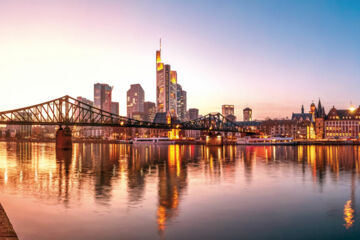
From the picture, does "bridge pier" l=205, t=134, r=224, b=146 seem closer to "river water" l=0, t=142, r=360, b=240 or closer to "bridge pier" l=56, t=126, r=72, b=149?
"bridge pier" l=56, t=126, r=72, b=149

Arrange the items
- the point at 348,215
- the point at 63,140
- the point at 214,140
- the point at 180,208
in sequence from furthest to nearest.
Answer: the point at 214,140 < the point at 63,140 < the point at 180,208 < the point at 348,215

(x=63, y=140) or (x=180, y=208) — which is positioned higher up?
(x=63, y=140)

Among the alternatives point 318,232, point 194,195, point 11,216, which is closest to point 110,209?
point 11,216

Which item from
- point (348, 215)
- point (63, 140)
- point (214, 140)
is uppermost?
point (63, 140)

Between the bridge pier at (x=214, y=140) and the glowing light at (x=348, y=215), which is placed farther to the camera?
the bridge pier at (x=214, y=140)

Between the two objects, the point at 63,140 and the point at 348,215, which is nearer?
the point at 348,215

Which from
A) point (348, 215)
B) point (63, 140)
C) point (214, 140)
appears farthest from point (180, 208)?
point (214, 140)

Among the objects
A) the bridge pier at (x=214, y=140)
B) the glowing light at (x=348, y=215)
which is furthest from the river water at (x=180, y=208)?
the bridge pier at (x=214, y=140)

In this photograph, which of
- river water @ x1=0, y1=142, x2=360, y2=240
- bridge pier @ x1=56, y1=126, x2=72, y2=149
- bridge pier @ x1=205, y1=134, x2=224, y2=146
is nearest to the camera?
river water @ x1=0, y1=142, x2=360, y2=240

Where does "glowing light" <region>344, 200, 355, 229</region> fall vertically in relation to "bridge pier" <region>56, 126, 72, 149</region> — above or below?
below

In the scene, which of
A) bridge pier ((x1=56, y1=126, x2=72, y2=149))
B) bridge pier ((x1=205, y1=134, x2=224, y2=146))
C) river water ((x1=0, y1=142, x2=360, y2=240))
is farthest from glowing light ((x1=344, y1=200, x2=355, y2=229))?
bridge pier ((x1=205, y1=134, x2=224, y2=146))

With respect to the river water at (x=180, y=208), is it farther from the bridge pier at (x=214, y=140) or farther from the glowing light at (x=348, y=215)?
the bridge pier at (x=214, y=140)

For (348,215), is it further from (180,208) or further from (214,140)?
(214,140)

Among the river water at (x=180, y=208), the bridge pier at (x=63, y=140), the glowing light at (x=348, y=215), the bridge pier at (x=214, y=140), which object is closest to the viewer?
the river water at (x=180, y=208)
